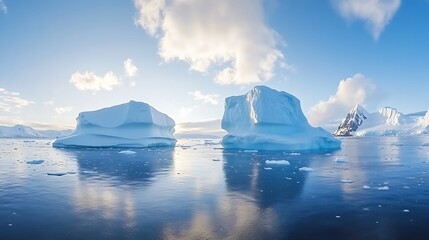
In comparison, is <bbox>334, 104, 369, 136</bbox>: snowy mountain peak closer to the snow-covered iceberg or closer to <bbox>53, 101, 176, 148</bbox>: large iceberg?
the snow-covered iceberg

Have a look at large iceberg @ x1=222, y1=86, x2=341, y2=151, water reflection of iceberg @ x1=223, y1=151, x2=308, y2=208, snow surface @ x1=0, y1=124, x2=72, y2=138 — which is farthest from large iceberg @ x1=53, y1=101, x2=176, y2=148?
snow surface @ x1=0, y1=124, x2=72, y2=138

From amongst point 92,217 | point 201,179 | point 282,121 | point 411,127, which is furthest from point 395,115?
point 92,217

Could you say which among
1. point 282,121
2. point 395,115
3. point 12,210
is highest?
point 395,115

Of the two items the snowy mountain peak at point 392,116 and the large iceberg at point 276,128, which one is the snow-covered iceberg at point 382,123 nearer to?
the snowy mountain peak at point 392,116

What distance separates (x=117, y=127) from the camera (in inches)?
1480

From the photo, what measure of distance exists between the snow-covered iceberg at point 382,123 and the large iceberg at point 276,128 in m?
83.3

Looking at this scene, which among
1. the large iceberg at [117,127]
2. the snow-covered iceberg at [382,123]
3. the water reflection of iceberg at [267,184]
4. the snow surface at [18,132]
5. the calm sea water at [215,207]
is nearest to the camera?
the calm sea water at [215,207]

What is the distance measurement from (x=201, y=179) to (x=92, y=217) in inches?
279

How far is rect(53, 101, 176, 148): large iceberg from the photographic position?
37.1 meters

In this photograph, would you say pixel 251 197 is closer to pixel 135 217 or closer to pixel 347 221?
pixel 347 221

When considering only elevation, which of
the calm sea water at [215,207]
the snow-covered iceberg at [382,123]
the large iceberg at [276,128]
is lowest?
the calm sea water at [215,207]

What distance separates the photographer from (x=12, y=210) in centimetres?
882

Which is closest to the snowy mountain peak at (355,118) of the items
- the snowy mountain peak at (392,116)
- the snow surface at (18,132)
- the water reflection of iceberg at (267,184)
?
the snowy mountain peak at (392,116)

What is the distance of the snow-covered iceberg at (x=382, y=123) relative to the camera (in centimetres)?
10394
